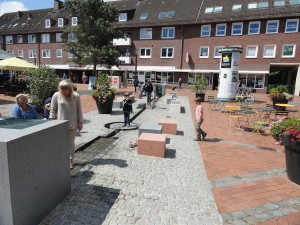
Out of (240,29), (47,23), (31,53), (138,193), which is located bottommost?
(138,193)

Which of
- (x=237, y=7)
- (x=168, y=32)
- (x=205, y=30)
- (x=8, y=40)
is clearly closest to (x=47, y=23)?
(x=8, y=40)

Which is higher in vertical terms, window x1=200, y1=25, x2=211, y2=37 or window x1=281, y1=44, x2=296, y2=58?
window x1=200, y1=25, x2=211, y2=37

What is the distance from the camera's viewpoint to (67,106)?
455cm

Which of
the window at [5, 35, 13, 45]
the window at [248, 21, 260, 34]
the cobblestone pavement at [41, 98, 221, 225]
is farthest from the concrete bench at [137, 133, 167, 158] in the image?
the window at [5, 35, 13, 45]

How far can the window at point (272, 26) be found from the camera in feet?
89.5

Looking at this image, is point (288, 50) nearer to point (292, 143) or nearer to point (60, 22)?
point (292, 143)

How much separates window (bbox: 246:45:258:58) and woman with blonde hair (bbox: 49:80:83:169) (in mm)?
28317

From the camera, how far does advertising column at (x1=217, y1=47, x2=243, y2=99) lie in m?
18.2

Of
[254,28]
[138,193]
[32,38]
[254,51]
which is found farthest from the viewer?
[32,38]

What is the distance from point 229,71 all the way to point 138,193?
1607 centimetres

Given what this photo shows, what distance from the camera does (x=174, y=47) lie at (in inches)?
1282

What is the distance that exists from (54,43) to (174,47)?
794 inches

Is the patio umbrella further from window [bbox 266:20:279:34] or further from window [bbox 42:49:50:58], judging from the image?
window [bbox 42:49:50:58]

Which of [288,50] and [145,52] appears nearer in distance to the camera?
[288,50]
